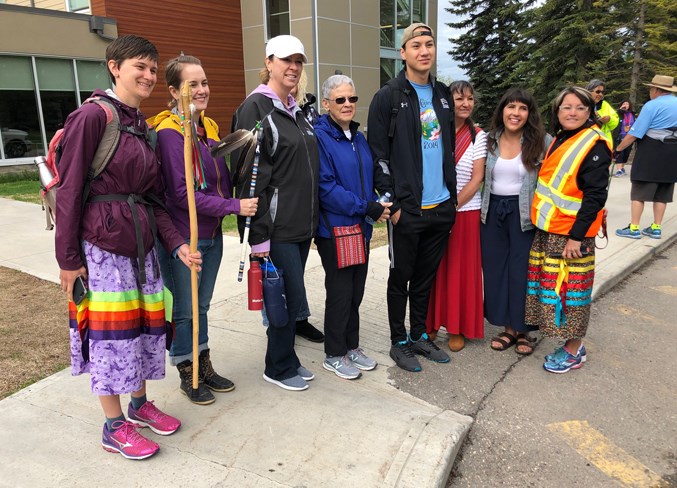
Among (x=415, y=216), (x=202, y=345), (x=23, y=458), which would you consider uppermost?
(x=415, y=216)

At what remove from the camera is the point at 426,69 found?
3.45m

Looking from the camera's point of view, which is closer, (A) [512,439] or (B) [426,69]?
(A) [512,439]

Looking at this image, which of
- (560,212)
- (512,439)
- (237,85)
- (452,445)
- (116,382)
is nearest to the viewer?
(116,382)

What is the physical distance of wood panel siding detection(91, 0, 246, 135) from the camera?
15.8 metres

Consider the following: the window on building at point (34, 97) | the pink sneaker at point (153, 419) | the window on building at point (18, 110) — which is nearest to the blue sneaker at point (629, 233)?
the pink sneaker at point (153, 419)

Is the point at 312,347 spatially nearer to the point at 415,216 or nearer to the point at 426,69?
the point at 415,216

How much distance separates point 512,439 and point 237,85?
60.9 ft

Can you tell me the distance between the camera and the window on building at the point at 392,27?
20.9 metres

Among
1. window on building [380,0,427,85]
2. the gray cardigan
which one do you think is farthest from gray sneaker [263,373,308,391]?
window on building [380,0,427,85]

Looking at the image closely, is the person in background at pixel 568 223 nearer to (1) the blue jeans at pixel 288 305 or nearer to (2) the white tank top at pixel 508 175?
(2) the white tank top at pixel 508 175

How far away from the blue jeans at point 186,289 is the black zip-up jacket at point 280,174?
0.83ft

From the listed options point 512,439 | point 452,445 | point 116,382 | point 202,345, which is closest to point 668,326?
point 512,439

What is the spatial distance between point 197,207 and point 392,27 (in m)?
20.5

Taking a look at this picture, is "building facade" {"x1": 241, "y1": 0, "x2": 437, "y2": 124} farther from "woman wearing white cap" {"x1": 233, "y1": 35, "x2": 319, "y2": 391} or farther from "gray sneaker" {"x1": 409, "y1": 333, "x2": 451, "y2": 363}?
"woman wearing white cap" {"x1": 233, "y1": 35, "x2": 319, "y2": 391}
